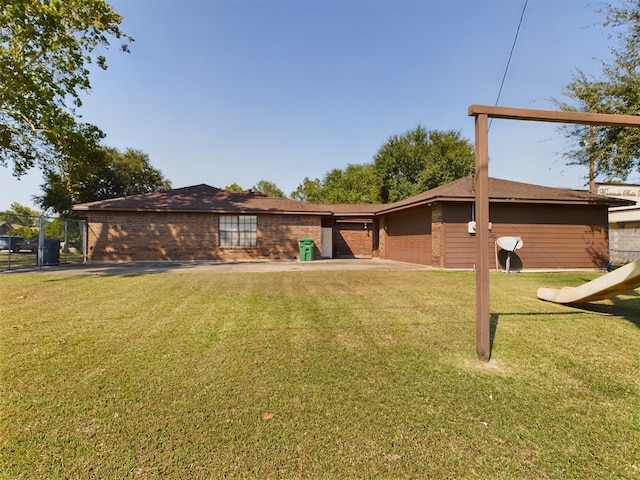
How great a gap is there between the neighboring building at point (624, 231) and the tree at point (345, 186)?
18.8 meters

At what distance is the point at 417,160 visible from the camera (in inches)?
1287

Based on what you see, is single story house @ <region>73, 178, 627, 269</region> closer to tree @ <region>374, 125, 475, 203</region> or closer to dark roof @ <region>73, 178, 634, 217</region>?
dark roof @ <region>73, 178, 634, 217</region>

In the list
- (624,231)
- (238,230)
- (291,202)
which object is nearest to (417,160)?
(624,231)

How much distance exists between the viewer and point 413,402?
2.67 meters

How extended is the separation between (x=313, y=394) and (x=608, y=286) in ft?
16.1

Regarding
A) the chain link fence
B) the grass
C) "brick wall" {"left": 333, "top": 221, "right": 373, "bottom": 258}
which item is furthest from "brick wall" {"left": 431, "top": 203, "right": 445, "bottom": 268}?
the chain link fence

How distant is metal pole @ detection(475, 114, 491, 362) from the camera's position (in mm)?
3504

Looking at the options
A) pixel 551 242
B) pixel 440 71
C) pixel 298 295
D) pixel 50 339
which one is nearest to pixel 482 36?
pixel 440 71

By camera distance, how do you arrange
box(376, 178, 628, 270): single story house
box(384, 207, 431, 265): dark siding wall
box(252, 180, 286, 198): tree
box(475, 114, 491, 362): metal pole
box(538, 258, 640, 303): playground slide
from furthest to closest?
box(252, 180, 286, 198): tree, box(384, 207, 431, 265): dark siding wall, box(376, 178, 628, 270): single story house, box(538, 258, 640, 303): playground slide, box(475, 114, 491, 362): metal pole

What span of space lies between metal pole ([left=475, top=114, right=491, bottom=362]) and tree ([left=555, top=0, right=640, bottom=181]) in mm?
11147

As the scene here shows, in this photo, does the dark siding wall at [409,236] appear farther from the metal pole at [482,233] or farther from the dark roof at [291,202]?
the metal pole at [482,233]

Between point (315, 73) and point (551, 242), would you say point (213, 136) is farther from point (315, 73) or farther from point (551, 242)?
point (551, 242)

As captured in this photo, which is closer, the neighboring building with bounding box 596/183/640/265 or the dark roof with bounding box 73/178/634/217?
the dark roof with bounding box 73/178/634/217

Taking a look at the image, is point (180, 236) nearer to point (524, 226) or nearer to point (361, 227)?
point (361, 227)
